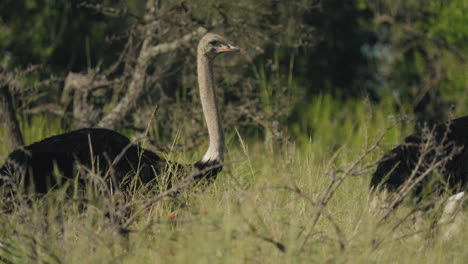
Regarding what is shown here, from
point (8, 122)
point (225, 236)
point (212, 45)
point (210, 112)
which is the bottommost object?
point (8, 122)

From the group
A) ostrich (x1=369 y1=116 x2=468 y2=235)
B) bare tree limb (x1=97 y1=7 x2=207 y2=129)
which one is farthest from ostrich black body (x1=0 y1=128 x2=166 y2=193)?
bare tree limb (x1=97 y1=7 x2=207 y2=129)

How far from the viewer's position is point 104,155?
13.9 ft

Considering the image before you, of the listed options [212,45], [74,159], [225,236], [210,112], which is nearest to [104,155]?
[74,159]

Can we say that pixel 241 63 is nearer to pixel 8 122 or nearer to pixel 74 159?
A: pixel 8 122

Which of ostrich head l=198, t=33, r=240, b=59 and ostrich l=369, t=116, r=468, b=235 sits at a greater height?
ostrich head l=198, t=33, r=240, b=59

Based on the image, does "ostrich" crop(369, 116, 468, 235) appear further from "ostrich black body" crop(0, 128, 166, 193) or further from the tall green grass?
"ostrich black body" crop(0, 128, 166, 193)

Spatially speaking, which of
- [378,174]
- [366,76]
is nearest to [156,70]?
[378,174]

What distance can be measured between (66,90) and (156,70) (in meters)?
0.87

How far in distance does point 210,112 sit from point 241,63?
3065mm

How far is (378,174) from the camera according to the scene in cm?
425

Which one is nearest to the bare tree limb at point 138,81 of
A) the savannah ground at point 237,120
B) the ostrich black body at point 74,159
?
the savannah ground at point 237,120

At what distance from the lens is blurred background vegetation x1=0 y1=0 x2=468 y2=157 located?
21.2ft

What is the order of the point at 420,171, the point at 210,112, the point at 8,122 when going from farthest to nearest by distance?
the point at 8,122, the point at 210,112, the point at 420,171

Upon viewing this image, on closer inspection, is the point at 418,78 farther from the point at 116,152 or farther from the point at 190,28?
the point at 116,152
